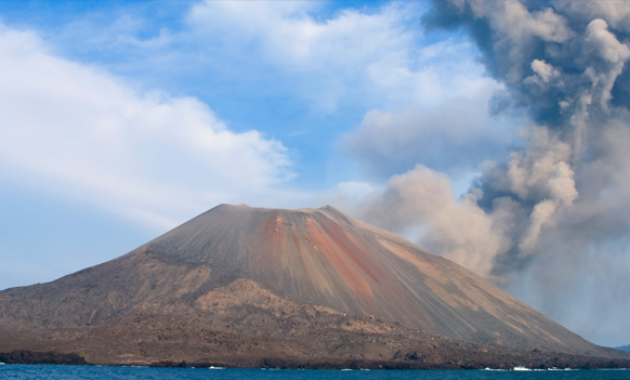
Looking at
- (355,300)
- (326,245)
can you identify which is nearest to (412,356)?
(355,300)

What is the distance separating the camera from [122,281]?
89.9 m

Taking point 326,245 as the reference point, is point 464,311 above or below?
below

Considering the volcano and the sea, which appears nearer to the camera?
the sea

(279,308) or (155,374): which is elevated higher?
(279,308)

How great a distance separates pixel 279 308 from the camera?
83.6 meters

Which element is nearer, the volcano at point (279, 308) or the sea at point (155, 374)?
the sea at point (155, 374)

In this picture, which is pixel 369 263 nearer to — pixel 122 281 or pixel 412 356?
pixel 412 356

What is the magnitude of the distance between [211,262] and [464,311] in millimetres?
48615

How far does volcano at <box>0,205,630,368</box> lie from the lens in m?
71.8

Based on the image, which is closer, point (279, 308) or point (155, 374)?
point (155, 374)

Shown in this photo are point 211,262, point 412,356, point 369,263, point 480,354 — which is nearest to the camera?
point 412,356

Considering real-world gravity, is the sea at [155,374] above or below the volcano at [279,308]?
below

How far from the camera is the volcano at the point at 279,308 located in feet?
236

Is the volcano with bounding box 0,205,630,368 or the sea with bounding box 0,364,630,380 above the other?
the volcano with bounding box 0,205,630,368
